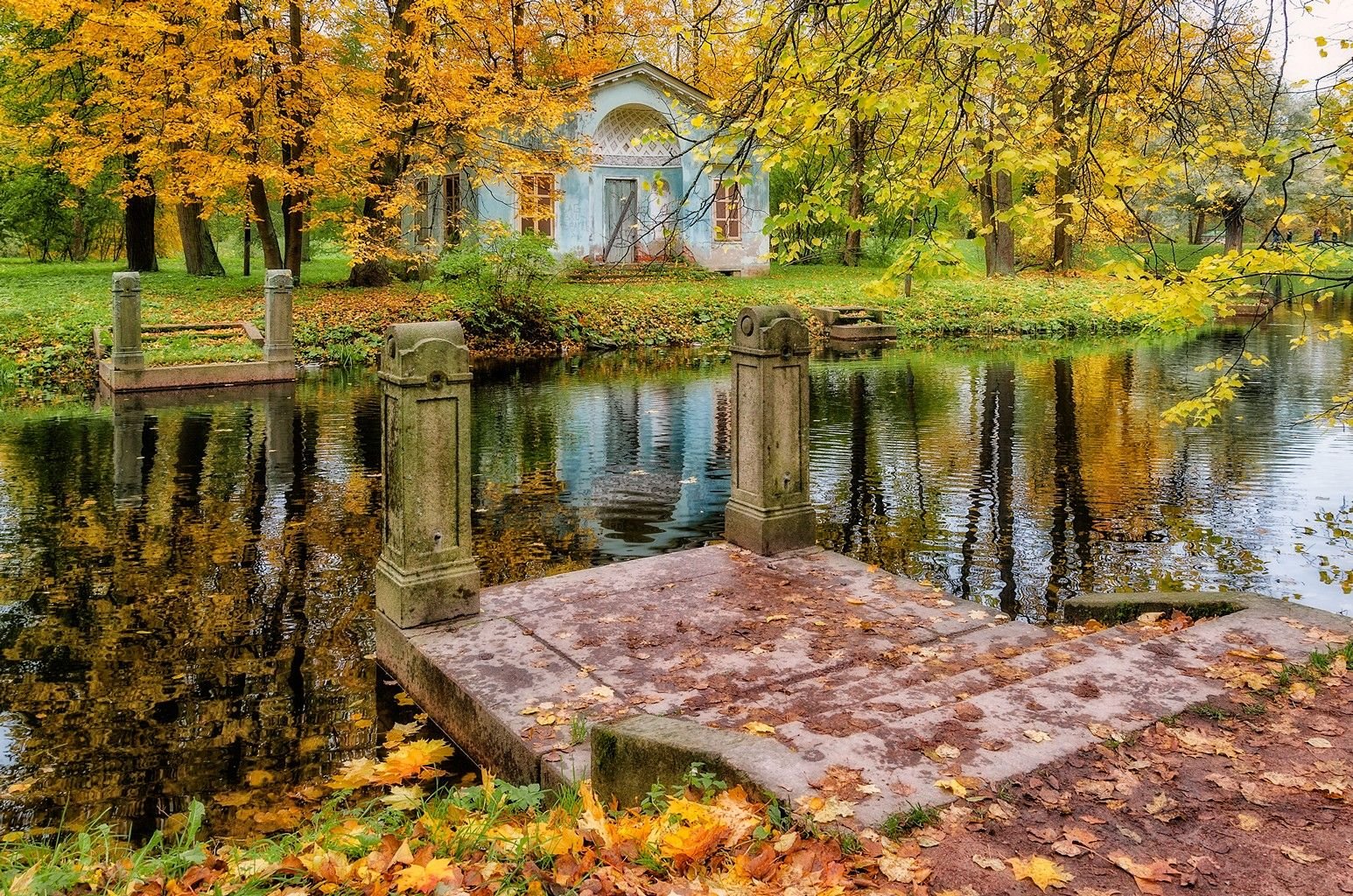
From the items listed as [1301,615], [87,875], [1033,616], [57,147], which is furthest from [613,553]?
[57,147]

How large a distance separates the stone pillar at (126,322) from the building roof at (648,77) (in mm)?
16725

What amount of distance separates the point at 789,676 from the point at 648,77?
28394 mm

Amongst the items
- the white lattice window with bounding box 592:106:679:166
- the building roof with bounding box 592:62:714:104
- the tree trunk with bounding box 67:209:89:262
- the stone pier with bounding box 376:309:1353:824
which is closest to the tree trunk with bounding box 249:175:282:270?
the building roof with bounding box 592:62:714:104

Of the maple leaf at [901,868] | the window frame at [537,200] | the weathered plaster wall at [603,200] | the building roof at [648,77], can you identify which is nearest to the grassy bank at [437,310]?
the weathered plaster wall at [603,200]

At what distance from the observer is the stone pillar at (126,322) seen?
52.5ft

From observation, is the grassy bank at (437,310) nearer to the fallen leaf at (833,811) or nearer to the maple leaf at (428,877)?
the fallen leaf at (833,811)

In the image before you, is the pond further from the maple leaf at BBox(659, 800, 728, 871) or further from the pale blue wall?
the pale blue wall

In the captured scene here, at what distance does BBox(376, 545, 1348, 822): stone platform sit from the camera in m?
3.75

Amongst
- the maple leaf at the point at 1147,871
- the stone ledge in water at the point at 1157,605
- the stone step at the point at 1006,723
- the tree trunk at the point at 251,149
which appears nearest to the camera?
the maple leaf at the point at 1147,871

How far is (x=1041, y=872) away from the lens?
118 inches

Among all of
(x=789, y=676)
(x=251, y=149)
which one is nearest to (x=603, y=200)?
(x=251, y=149)

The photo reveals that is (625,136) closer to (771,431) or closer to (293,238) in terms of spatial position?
(293,238)

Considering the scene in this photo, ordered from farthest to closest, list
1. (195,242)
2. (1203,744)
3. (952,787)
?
(195,242) < (1203,744) < (952,787)

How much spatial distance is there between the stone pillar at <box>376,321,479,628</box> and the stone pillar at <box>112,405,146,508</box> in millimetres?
4978
